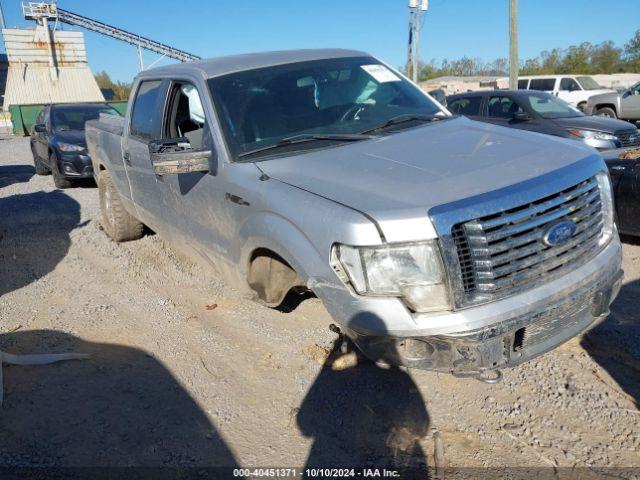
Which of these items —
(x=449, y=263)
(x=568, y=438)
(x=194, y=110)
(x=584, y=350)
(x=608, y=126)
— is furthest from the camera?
(x=608, y=126)

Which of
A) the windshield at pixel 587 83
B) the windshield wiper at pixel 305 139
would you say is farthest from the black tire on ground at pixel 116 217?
the windshield at pixel 587 83

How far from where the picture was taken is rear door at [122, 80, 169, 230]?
13.8 ft

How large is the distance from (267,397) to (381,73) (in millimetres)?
2583

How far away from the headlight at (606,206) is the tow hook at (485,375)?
102 centimetres

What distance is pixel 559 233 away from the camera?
96.9 inches

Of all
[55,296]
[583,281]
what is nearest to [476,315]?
[583,281]

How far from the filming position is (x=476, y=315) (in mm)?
2254

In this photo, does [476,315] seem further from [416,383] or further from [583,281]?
[416,383]

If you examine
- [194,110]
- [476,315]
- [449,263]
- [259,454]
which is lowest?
[259,454]

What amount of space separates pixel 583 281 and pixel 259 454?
1819 millimetres

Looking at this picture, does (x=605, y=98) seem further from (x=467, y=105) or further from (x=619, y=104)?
(x=467, y=105)

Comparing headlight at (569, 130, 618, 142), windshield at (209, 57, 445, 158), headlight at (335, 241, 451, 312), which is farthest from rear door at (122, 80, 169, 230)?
headlight at (569, 130, 618, 142)

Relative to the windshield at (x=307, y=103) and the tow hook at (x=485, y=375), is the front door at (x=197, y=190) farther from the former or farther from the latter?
the tow hook at (x=485, y=375)

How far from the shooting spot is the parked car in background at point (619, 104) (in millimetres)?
16531
